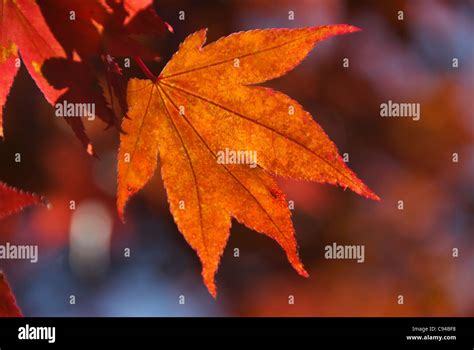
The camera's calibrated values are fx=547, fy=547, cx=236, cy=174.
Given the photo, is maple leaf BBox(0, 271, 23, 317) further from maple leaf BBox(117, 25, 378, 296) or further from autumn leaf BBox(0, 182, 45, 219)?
maple leaf BBox(117, 25, 378, 296)

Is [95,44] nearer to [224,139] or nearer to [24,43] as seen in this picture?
[24,43]

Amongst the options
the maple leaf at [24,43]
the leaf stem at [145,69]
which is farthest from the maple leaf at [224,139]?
the maple leaf at [24,43]

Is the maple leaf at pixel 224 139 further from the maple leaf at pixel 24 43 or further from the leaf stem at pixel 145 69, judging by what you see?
the maple leaf at pixel 24 43

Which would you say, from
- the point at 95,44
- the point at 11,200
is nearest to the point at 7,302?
the point at 11,200

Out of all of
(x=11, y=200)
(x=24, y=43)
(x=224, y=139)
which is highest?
(x=24, y=43)
